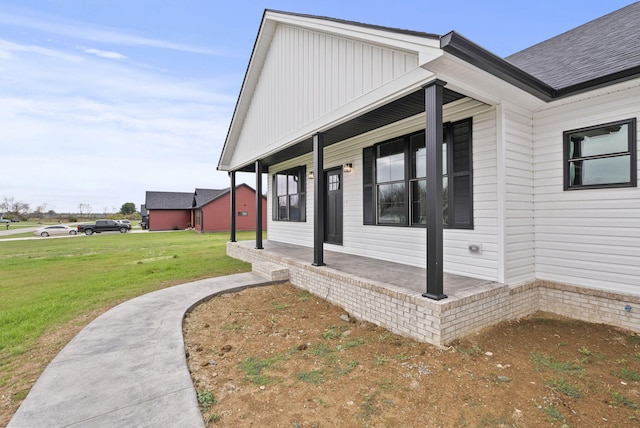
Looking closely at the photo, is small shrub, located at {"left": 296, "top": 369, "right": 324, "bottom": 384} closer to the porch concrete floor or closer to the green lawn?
the porch concrete floor

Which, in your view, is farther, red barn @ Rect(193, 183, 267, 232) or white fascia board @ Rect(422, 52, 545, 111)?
red barn @ Rect(193, 183, 267, 232)

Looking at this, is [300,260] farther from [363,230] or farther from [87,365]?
[87,365]

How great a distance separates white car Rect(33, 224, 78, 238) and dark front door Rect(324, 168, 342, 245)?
91.2 ft

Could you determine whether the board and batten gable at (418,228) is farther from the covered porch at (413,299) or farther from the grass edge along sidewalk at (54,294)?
the grass edge along sidewalk at (54,294)

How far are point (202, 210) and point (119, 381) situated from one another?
25.4m

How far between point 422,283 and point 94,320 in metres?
4.92

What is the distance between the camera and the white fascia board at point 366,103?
367 cm

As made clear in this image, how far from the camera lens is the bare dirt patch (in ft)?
7.25

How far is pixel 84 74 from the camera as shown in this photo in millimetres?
14508

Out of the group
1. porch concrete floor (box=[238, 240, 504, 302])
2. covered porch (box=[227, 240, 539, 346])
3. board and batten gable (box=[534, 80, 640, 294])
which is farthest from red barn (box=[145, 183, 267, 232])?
board and batten gable (box=[534, 80, 640, 294])

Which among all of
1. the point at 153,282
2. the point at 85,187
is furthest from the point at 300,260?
the point at 85,187

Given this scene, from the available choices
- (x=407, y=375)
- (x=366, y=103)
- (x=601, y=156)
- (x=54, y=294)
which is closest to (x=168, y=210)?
(x=54, y=294)

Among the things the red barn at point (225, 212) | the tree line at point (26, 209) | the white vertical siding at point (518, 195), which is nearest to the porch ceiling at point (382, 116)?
the white vertical siding at point (518, 195)

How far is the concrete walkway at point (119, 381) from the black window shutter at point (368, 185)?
4.42 m
